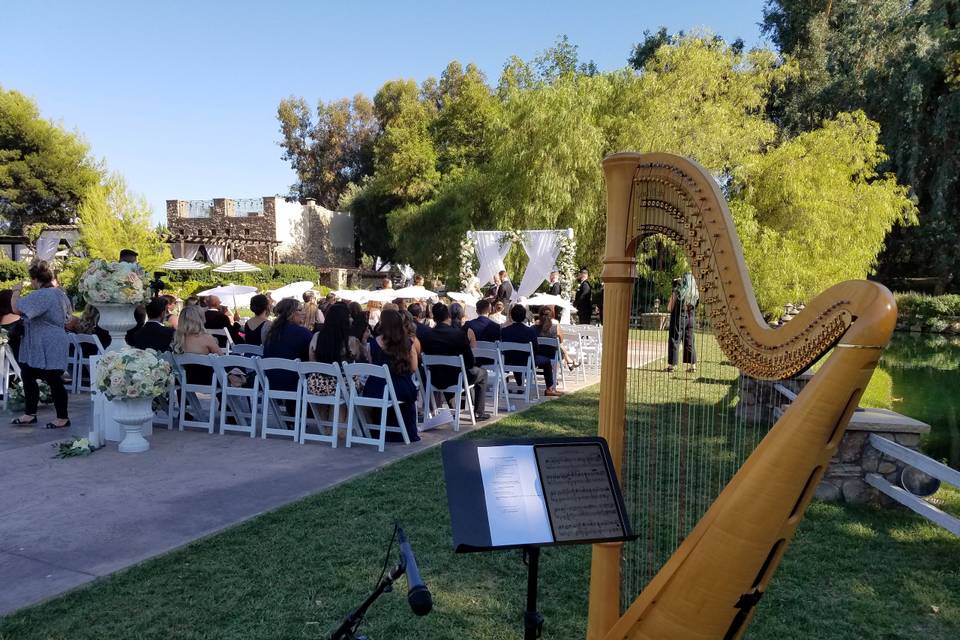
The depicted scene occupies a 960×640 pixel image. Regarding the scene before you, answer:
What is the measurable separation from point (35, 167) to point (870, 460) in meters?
46.3

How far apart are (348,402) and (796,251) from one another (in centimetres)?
1785

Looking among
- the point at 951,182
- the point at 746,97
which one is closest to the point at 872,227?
the point at 746,97

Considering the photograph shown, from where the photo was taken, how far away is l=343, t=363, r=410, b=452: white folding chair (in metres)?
6.50

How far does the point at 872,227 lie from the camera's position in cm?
2120

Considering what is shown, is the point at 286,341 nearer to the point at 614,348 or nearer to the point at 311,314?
the point at 311,314

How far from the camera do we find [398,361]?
6.81 metres

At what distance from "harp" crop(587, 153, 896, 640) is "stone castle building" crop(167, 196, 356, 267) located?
3883cm

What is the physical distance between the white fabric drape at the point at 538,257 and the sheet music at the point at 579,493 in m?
16.6

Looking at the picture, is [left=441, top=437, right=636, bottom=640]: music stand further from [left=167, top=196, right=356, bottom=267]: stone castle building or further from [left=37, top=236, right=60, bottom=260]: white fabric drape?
[left=167, top=196, right=356, bottom=267]: stone castle building

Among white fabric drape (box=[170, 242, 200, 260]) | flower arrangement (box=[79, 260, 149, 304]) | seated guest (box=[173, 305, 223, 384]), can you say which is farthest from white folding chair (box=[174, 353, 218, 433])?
white fabric drape (box=[170, 242, 200, 260])

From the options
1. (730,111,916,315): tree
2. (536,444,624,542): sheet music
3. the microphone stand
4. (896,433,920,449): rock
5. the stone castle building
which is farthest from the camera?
the stone castle building

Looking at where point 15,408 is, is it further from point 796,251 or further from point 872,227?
point 872,227

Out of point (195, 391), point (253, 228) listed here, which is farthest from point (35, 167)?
point (195, 391)

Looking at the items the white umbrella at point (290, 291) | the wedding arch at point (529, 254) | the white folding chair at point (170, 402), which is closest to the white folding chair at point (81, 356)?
the white folding chair at point (170, 402)
